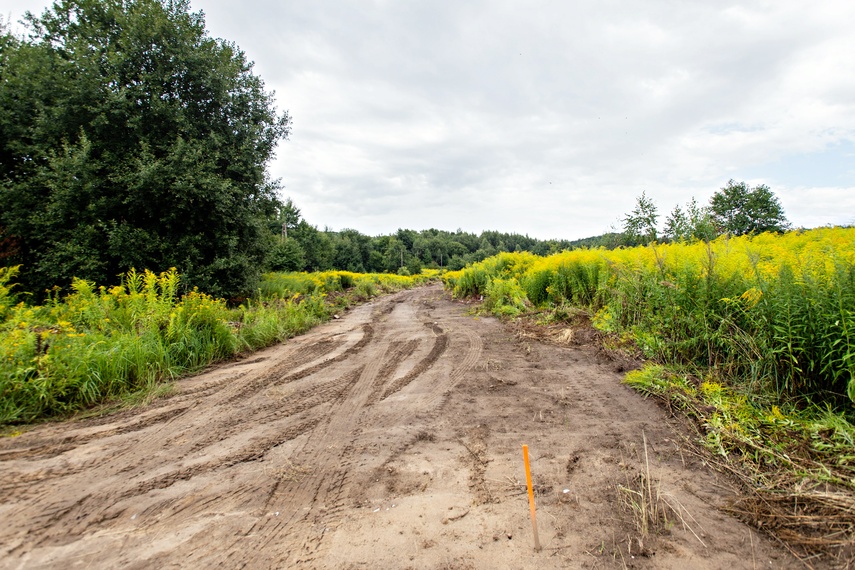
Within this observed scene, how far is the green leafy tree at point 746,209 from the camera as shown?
23.7 metres

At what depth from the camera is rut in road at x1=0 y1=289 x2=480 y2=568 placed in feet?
6.69

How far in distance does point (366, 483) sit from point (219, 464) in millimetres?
1230

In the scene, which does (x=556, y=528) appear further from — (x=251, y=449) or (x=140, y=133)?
(x=140, y=133)

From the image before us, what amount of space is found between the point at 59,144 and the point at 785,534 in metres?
16.5

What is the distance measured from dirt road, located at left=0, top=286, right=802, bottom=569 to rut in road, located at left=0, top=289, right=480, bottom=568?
1 centimetres

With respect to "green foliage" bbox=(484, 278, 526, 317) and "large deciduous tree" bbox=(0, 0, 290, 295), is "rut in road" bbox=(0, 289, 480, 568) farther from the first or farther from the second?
"large deciduous tree" bbox=(0, 0, 290, 295)

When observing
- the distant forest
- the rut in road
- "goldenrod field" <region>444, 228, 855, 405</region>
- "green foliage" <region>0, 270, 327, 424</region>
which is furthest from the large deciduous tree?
"goldenrod field" <region>444, 228, 855, 405</region>

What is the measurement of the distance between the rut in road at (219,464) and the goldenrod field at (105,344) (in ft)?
1.82

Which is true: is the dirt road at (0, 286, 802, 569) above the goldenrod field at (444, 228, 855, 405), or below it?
below

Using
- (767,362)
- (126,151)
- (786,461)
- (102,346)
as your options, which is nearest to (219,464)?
(102,346)

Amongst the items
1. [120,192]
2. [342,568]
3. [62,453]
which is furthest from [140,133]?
[342,568]

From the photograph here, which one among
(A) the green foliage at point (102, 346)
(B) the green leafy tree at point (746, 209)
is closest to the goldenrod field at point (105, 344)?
(A) the green foliage at point (102, 346)

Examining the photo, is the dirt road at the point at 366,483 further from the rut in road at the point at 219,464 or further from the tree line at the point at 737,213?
the tree line at the point at 737,213

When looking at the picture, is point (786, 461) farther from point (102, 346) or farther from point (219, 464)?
point (102, 346)
